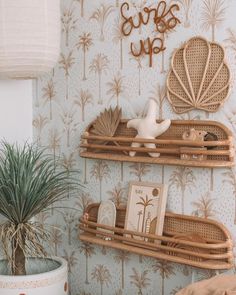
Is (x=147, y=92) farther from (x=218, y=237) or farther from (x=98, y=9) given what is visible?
(x=218, y=237)

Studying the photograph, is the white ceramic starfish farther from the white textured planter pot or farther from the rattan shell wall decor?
the white textured planter pot

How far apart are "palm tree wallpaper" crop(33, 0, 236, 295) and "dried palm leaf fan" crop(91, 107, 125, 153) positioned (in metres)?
0.05

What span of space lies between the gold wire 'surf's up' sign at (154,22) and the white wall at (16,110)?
2.18 feet

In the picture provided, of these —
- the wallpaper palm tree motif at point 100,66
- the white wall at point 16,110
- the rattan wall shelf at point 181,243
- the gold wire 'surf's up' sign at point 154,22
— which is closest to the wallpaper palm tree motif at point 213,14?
the gold wire 'surf's up' sign at point 154,22

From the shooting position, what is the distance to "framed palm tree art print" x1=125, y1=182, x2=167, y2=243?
239 cm

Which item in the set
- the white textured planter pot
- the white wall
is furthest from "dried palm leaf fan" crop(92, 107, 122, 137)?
the white textured planter pot

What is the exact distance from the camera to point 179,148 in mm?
2283

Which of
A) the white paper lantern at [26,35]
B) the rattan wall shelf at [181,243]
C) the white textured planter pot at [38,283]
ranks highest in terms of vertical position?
the white paper lantern at [26,35]

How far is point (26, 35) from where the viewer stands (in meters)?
2.38

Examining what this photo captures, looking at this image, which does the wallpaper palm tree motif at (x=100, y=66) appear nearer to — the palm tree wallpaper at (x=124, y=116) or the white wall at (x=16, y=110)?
the palm tree wallpaper at (x=124, y=116)

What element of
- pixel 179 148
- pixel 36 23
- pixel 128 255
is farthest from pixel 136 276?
pixel 36 23

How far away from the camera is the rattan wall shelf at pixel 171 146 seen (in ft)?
→ 7.17

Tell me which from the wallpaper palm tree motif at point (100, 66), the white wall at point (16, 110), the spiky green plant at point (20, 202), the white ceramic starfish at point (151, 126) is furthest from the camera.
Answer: the white wall at point (16, 110)

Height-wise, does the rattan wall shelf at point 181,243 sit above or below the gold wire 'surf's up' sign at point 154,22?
below
